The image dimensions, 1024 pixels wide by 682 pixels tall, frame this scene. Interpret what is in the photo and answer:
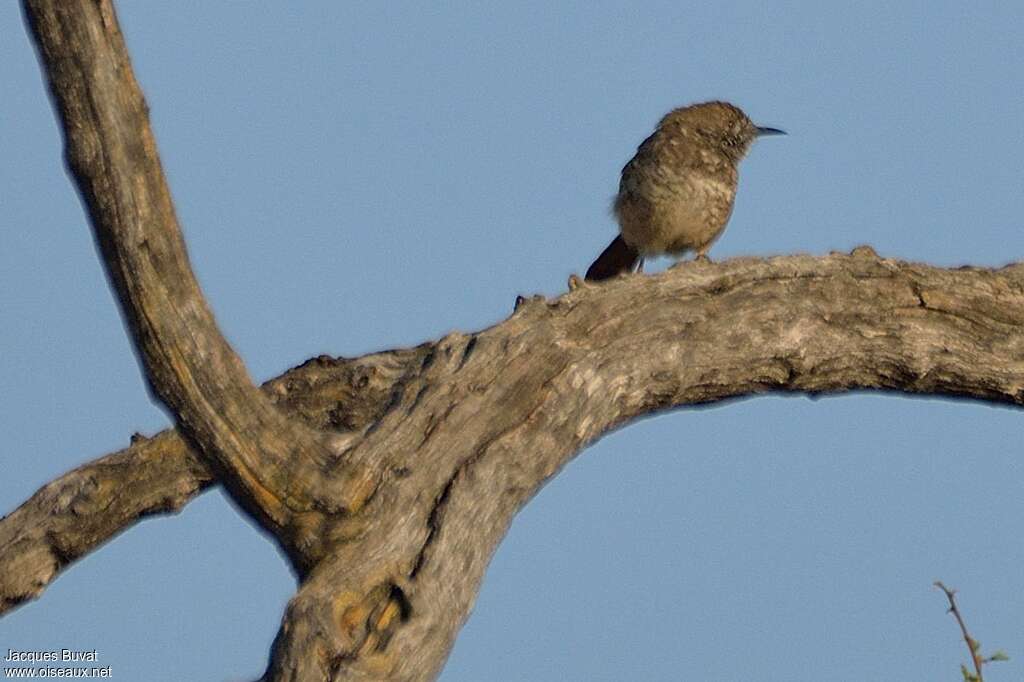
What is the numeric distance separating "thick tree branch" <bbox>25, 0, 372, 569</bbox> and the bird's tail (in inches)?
141

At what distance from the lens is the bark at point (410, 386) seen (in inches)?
145

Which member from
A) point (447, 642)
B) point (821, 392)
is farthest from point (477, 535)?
point (821, 392)

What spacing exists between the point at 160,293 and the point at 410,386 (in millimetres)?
1143

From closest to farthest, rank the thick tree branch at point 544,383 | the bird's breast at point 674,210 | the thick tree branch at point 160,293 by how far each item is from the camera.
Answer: the thick tree branch at point 160,293 < the thick tree branch at point 544,383 < the bird's breast at point 674,210

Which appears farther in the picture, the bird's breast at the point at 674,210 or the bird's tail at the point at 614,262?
the bird's tail at the point at 614,262

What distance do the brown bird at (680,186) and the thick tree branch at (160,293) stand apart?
339 centimetres

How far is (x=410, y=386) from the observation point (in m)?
4.69

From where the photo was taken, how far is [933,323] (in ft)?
17.6

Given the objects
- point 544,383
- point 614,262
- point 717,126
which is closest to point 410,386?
point 544,383

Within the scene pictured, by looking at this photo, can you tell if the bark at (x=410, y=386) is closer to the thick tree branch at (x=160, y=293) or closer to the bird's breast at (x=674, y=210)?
the thick tree branch at (x=160, y=293)

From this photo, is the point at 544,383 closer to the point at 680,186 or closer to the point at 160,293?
the point at 160,293

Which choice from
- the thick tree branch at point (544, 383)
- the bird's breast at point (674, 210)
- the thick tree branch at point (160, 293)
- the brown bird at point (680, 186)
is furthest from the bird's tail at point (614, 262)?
the thick tree branch at point (160, 293)

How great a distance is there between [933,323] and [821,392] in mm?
469

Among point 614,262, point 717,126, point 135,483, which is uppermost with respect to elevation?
point 717,126
